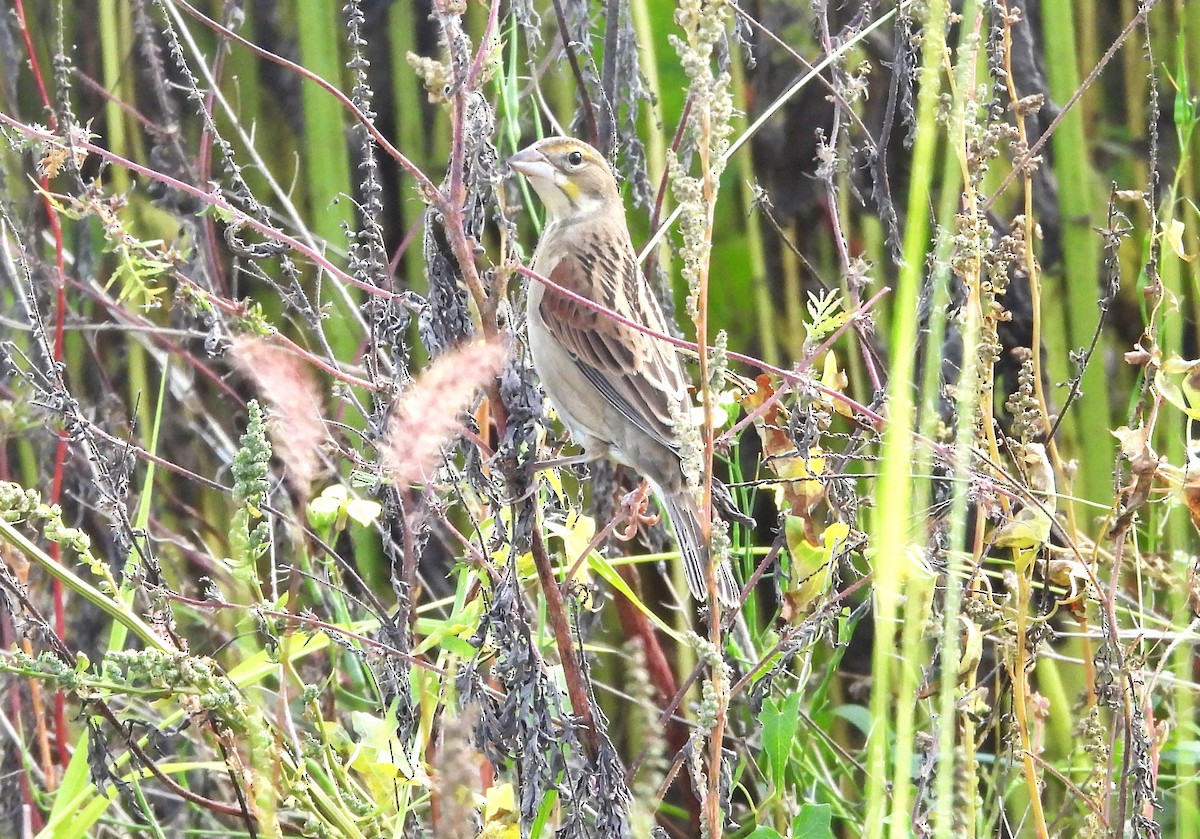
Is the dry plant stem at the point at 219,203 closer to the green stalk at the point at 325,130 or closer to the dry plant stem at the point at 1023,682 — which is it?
the dry plant stem at the point at 1023,682

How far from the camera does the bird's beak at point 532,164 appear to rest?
1982mm

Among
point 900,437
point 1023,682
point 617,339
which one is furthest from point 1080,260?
point 900,437

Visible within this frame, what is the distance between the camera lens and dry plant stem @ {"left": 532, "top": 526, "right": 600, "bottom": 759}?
1273 mm

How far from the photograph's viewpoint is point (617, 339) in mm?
2137

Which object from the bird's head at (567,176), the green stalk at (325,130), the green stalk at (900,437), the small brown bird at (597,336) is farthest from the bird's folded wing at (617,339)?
the green stalk at (900,437)

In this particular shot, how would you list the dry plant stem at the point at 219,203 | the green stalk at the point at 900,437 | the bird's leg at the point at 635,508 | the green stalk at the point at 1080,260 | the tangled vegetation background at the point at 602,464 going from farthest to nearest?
the green stalk at the point at 1080,260 → the bird's leg at the point at 635,508 → the dry plant stem at the point at 219,203 → the tangled vegetation background at the point at 602,464 → the green stalk at the point at 900,437

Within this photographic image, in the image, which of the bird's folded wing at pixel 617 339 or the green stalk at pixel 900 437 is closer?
the green stalk at pixel 900 437

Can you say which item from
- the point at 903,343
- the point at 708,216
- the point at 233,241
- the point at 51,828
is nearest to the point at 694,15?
the point at 708,216

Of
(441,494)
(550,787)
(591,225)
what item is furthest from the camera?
(591,225)

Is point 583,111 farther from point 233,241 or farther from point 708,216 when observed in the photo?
point 708,216

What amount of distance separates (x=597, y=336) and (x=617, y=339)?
0.12 ft

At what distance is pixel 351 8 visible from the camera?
1385mm

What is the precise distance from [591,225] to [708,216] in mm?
1317

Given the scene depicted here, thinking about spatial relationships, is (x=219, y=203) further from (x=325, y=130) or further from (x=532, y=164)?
(x=325, y=130)
